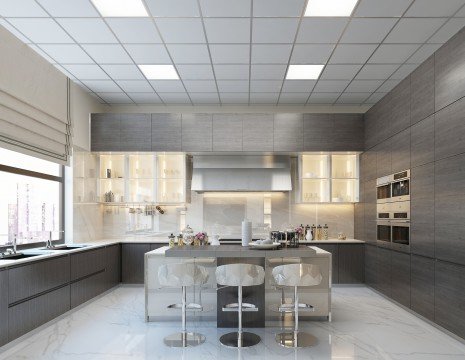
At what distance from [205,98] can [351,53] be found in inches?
104

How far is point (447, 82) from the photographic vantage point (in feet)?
12.7

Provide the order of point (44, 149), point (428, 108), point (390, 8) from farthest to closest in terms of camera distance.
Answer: point (44, 149) < point (428, 108) < point (390, 8)

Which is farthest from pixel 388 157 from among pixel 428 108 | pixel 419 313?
pixel 419 313

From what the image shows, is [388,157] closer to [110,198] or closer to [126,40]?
[126,40]

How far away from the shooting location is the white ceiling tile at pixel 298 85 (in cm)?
579

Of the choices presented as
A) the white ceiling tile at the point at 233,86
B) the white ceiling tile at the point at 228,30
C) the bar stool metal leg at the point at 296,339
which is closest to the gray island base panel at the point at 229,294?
the bar stool metal leg at the point at 296,339

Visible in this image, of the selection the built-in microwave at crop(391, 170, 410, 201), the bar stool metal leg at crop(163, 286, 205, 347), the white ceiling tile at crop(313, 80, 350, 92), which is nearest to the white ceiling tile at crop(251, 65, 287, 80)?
the white ceiling tile at crop(313, 80, 350, 92)

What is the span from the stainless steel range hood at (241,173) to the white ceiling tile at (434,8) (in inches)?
132

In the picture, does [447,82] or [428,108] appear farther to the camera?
[428,108]

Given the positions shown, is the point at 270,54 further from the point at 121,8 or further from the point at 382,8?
the point at 121,8

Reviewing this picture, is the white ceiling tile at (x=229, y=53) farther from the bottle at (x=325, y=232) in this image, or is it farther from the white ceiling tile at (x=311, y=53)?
the bottle at (x=325, y=232)

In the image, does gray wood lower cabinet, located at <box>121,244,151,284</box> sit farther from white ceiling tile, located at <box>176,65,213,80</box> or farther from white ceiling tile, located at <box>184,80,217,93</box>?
white ceiling tile, located at <box>176,65,213,80</box>

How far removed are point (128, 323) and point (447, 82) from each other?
4184mm

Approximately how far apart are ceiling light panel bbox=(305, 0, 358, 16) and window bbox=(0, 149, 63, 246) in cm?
378
